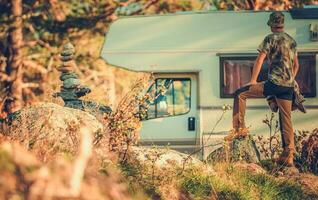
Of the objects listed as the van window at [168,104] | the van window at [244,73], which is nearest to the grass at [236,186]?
the van window at [244,73]

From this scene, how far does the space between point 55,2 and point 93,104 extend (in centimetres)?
1059

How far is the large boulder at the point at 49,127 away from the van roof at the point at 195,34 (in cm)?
311

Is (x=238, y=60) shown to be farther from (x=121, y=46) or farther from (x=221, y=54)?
(x=121, y=46)

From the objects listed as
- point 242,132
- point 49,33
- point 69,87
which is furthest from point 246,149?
point 49,33

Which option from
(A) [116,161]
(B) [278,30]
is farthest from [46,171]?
(B) [278,30]

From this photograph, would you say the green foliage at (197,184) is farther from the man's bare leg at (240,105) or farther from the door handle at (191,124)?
the door handle at (191,124)

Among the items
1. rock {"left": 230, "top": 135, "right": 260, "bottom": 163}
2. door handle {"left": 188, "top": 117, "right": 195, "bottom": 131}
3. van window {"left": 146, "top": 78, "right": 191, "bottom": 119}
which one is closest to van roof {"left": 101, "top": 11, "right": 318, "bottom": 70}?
van window {"left": 146, "top": 78, "right": 191, "bottom": 119}

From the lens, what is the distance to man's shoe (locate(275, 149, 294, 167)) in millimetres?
10211

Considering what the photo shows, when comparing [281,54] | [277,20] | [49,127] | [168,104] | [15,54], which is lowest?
[168,104]

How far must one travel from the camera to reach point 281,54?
1055cm

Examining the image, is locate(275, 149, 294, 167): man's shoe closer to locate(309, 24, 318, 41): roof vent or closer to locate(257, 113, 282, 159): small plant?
locate(257, 113, 282, 159): small plant

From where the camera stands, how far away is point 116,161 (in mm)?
8328

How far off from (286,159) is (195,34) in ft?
10.6

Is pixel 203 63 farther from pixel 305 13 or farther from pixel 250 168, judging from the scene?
pixel 250 168
